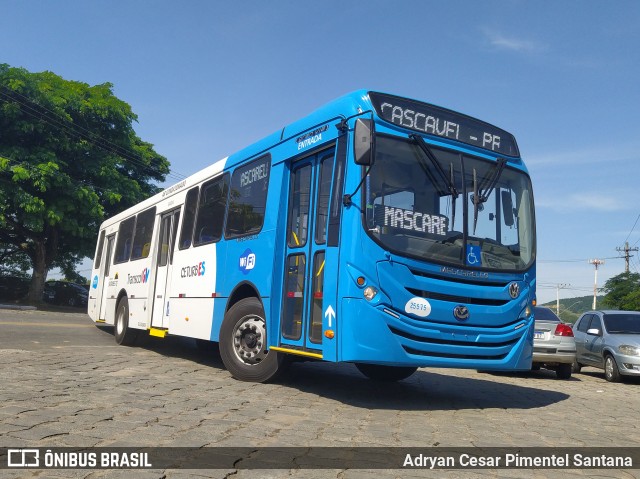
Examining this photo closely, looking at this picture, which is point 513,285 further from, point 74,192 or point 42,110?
point 42,110

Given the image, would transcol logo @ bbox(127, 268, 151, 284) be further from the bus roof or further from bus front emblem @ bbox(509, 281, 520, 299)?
bus front emblem @ bbox(509, 281, 520, 299)

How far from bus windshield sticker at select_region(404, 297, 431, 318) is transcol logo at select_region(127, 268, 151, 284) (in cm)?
720

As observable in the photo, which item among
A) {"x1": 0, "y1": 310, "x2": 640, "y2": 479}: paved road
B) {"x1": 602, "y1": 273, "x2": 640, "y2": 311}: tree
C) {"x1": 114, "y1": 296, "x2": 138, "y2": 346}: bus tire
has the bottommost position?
{"x1": 0, "y1": 310, "x2": 640, "y2": 479}: paved road

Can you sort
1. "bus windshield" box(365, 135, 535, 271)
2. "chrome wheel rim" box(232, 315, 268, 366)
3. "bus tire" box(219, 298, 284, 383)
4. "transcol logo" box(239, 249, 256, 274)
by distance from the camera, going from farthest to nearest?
"transcol logo" box(239, 249, 256, 274), "chrome wheel rim" box(232, 315, 268, 366), "bus tire" box(219, 298, 284, 383), "bus windshield" box(365, 135, 535, 271)

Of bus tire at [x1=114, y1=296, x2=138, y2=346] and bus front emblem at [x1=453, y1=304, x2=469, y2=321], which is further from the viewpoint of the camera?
bus tire at [x1=114, y1=296, x2=138, y2=346]

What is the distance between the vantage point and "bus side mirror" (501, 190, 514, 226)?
7441 millimetres

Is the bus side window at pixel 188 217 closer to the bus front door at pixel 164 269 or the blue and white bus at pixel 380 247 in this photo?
the bus front door at pixel 164 269

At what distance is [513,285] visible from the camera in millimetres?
7152

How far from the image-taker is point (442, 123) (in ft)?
24.2

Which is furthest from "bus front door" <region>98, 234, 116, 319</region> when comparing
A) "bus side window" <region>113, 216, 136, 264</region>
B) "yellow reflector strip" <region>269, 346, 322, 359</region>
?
"yellow reflector strip" <region>269, 346, 322, 359</region>

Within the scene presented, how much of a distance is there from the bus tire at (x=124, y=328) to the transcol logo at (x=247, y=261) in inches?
227

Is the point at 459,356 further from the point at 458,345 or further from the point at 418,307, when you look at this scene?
the point at 418,307

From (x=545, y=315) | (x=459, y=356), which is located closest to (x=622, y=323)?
(x=545, y=315)

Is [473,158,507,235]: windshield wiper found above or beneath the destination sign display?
beneath
